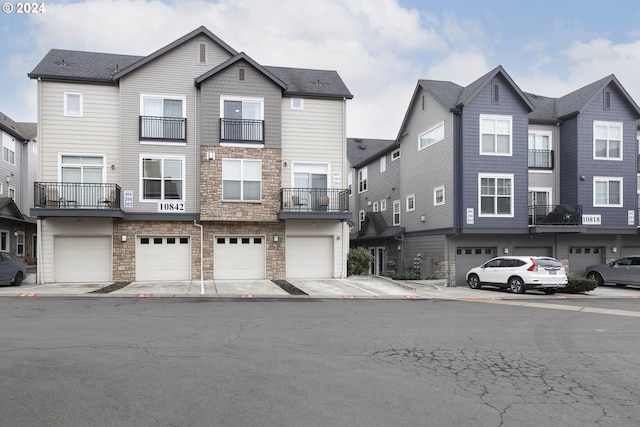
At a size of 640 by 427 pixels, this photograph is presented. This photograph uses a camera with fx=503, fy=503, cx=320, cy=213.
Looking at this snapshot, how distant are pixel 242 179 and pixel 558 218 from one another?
15510mm

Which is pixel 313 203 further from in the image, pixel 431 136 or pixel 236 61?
pixel 431 136

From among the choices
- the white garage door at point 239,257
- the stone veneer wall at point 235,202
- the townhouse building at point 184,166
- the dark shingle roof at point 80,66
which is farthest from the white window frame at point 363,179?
the dark shingle roof at point 80,66

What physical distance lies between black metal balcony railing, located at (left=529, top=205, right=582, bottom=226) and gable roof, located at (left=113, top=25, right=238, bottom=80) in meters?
16.4

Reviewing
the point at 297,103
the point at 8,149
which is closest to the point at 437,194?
the point at 297,103

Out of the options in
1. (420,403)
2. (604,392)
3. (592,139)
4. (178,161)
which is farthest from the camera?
(592,139)

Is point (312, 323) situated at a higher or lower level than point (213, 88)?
lower

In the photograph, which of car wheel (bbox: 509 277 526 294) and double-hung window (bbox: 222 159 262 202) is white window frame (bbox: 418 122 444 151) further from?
double-hung window (bbox: 222 159 262 202)

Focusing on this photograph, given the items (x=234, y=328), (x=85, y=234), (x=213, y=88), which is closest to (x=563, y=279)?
(x=234, y=328)

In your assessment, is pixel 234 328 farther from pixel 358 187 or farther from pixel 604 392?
pixel 358 187

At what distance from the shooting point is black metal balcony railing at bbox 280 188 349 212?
21984 millimetres

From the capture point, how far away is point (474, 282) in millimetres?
22703

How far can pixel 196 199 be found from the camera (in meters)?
21.7

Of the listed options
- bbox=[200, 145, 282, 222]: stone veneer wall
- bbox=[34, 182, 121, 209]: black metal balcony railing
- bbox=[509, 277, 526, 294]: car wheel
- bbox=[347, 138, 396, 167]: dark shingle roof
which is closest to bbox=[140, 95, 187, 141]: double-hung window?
bbox=[200, 145, 282, 222]: stone veneer wall

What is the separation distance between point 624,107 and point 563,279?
39.5ft
